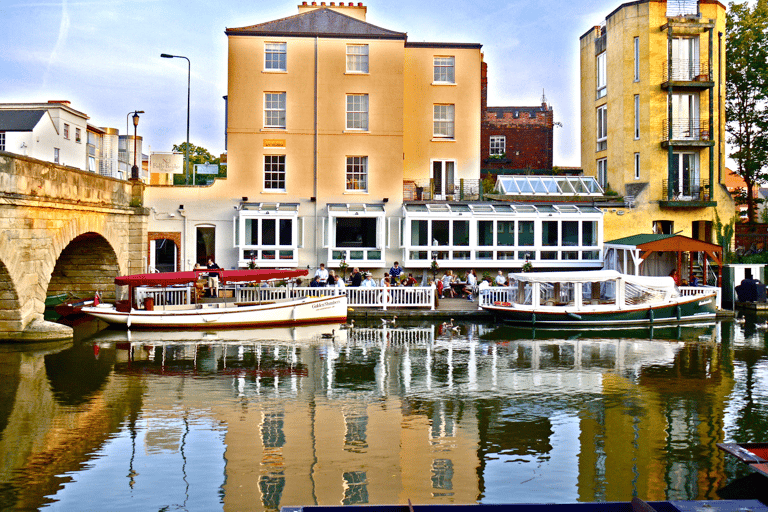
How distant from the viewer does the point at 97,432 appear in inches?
488

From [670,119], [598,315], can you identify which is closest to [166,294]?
[598,315]

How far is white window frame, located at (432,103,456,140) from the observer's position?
35062mm

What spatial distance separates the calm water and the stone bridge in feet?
4.19

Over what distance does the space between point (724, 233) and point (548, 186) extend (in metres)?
8.71

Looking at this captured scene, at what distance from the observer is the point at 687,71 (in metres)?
34.4

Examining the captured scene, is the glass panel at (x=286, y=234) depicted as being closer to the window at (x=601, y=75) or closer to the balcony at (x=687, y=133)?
the balcony at (x=687, y=133)

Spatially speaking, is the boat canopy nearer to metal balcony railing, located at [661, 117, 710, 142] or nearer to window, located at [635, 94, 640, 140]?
metal balcony railing, located at [661, 117, 710, 142]

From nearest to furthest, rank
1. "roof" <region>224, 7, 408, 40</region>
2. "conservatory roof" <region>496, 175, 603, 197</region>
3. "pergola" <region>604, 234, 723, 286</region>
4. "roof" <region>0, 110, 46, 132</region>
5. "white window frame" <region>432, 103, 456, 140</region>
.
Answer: "pergola" <region>604, 234, 723, 286</region> → "roof" <region>224, 7, 408, 40</region> → "conservatory roof" <region>496, 175, 603, 197</region> → "white window frame" <region>432, 103, 456, 140</region> → "roof" <region>0, 110, 46, 132</region>

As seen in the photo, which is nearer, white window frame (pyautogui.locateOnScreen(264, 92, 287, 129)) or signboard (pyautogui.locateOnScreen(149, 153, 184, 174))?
white window frame (pyautogui.locateOnScreen(264, 92, 287, 129))

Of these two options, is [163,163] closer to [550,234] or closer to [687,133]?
[550,234]

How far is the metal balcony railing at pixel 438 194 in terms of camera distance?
34062 mm

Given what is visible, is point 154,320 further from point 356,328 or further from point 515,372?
point 515,372

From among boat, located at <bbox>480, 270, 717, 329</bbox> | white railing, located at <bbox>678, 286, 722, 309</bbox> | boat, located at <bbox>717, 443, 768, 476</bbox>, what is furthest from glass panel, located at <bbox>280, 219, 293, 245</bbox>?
boat, located at <bbox>717, 443, 768, 476</bbox>

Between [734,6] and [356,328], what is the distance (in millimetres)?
28119
